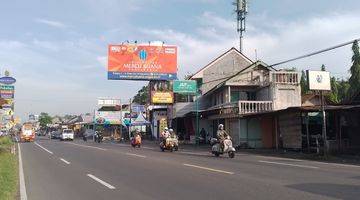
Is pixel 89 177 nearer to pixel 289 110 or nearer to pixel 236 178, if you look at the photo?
pixel 236 178

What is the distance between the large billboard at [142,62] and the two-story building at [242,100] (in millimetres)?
3139

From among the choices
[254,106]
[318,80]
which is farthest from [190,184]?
[254,106]

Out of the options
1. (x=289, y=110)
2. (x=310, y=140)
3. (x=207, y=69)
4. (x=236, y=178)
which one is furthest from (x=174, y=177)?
(x=207, y=69)

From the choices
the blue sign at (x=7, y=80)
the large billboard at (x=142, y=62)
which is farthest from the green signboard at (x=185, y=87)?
the blue sign at (x=7, y=80)

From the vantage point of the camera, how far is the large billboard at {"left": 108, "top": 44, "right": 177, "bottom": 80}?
180ft

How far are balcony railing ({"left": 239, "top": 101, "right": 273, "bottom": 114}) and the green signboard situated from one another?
13.3 meters

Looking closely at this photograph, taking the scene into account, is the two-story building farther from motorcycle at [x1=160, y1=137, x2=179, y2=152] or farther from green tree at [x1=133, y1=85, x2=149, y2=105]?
green tree at [x1=133, y1=85, x2=149, y2=105]

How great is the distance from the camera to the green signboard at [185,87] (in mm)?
51688

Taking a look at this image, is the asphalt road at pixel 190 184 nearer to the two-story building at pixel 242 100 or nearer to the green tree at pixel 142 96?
the two-story building at pixel 242 100

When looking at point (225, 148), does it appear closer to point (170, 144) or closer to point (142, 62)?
point (170, 144)

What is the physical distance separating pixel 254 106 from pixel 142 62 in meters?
19.7

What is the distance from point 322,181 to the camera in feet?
44.0

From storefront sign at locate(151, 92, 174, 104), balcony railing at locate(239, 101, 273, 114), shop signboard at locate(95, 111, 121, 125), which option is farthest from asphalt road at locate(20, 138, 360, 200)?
shop signboard at locate(95, 111, 121, 125)

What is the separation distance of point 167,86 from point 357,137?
105ft
